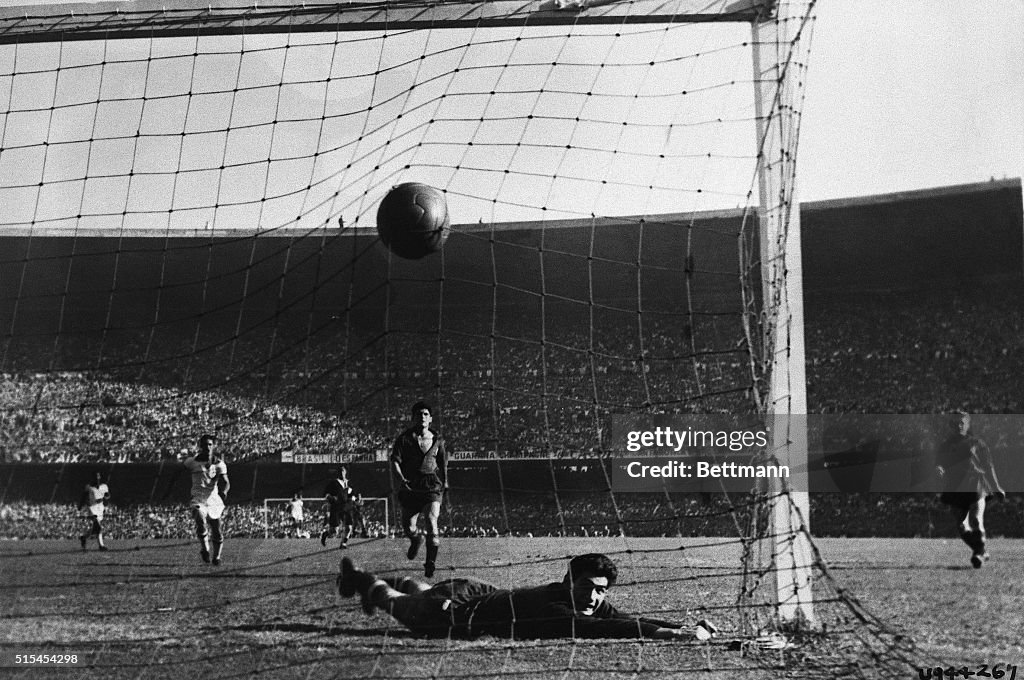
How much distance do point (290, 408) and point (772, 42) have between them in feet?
40.0

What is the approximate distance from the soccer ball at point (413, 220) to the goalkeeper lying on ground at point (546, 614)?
2577 millimetres

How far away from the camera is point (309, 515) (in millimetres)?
11930

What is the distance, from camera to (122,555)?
9234mm

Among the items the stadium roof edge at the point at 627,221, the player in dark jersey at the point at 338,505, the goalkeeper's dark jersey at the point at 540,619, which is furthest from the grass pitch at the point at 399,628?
the stadium roof edge at the point at 627,221

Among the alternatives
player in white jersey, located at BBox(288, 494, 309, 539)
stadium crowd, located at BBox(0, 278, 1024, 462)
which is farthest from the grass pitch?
stadium crowd, located at BBox(0, 278, 1024, 462)

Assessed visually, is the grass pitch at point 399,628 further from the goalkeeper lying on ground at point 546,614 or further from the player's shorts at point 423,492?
the player's shorts at point 423,492

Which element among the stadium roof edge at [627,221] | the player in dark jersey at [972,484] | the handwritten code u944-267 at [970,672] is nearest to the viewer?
the handwritten code u944-267 at [970,672]

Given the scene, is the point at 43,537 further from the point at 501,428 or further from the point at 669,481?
the point at 669,481

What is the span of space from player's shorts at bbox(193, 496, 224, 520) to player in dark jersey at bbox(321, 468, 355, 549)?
1635 mm

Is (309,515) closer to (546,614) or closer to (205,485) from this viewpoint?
(205,485)

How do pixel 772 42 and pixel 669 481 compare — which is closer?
pixel 772 42

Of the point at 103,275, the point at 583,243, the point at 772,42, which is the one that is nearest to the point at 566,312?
the point at 583,243

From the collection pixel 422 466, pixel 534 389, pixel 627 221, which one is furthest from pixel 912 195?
pixel 422 466

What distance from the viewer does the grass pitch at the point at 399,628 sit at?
3.63 metres
